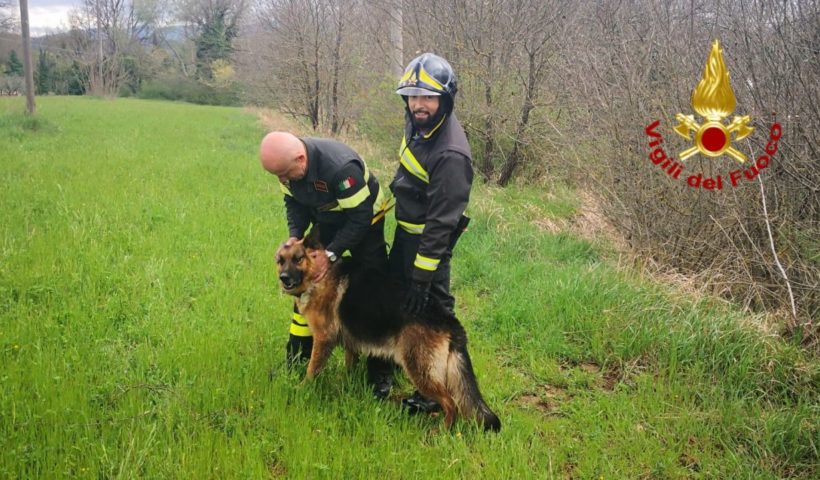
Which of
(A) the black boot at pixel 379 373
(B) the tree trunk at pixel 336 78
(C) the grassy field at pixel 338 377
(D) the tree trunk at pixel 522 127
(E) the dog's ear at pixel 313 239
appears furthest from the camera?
(B) the tree trunk at pixel 336 78

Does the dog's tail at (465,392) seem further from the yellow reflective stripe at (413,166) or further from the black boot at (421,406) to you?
the yellow reflective stripe at (413,166)

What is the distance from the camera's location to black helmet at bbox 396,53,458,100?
3523 mm

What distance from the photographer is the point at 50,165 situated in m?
11.2

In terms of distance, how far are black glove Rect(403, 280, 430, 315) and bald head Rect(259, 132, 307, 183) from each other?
1235 mm

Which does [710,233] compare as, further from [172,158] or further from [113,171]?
[172,158]

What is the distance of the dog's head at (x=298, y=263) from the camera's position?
385 cm

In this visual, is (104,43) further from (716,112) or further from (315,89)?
(716,112)

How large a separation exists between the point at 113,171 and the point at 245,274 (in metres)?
6.94

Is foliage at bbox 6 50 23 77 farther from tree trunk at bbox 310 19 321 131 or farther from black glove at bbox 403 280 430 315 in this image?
black glove at bbox 403 280 430 315

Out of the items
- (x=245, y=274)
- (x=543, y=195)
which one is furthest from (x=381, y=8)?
(x=245, y=274)

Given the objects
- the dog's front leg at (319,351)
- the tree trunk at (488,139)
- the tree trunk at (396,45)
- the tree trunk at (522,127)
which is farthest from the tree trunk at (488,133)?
the dog's front leg at (319,351)

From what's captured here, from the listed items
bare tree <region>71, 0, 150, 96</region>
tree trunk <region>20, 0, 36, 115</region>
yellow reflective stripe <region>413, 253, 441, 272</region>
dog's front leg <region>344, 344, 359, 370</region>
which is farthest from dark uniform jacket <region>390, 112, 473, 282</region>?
bare tree <region>71, 0, 150, 96</region>

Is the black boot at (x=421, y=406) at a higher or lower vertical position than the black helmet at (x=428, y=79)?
lower

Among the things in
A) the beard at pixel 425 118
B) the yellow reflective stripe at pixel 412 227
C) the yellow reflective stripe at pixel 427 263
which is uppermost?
the beard at pixel 425 118
